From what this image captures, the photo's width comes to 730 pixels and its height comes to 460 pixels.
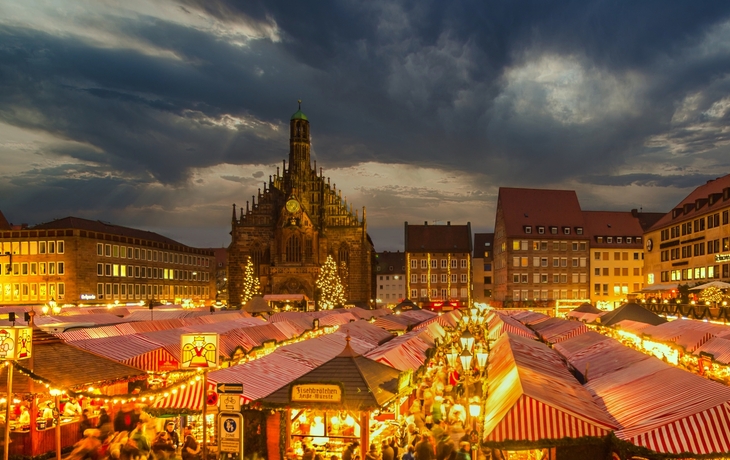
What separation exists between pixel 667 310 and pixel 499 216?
1858 inches

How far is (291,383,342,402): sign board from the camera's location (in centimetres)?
1131

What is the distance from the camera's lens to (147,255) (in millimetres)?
83625

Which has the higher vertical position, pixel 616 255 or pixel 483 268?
pixel 616 255

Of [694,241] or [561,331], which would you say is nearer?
[561,331]

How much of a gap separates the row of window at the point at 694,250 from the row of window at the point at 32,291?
58.1 metres

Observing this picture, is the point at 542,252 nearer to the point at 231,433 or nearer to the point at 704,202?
the point at 704,202

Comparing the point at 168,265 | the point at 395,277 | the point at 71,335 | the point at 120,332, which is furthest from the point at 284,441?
the point at 395,277

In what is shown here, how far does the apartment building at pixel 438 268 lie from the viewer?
86312mm

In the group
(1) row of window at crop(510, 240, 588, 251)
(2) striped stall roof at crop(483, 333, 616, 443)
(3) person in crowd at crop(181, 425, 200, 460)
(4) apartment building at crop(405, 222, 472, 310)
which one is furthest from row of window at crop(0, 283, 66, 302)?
(2) striped stall roof at crop(483, 333, 616, 443)

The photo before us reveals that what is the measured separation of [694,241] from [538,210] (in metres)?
27.7

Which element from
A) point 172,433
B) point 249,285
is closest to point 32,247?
point 249,285

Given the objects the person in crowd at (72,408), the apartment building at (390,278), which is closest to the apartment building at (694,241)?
the person in crowd at (72,408)

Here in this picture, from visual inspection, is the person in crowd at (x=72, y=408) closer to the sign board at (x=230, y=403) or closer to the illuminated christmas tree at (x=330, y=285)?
the sign board at (x=230, y=403)

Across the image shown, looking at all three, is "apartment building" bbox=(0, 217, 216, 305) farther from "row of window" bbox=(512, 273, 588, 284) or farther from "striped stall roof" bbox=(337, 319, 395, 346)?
"striped stall roof" bbox=(337, 319, 395, 346)
